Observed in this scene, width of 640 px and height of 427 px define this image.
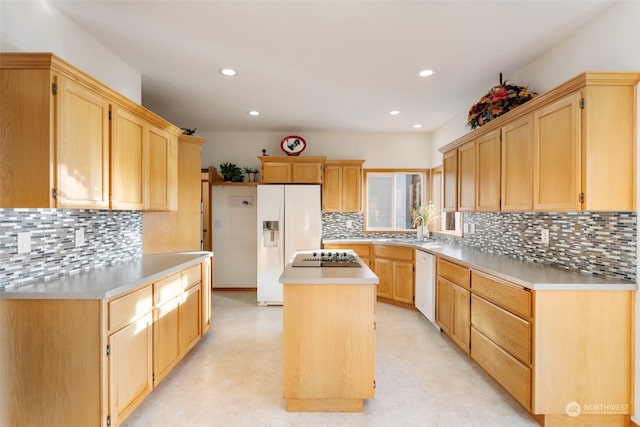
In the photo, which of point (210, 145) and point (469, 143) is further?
point (210, 145)

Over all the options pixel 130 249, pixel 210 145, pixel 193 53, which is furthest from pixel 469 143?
pixel 210 145

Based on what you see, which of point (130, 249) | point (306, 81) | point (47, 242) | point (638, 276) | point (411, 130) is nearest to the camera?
point (638, 276)

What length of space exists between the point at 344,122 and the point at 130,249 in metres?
3.22

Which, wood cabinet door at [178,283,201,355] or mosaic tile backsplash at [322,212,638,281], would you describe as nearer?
mosaic tile backsplash at [322,212,638,281]

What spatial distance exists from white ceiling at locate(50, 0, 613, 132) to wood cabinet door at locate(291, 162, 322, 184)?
3.03 feet

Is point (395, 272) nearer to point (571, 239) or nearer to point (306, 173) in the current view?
point (306, 173)

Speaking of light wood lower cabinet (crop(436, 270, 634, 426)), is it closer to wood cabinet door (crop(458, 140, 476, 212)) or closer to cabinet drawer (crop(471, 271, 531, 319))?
Result: cabinet drawer (crop(471, 271, 531, 319))

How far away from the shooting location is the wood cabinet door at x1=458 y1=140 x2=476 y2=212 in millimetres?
3098

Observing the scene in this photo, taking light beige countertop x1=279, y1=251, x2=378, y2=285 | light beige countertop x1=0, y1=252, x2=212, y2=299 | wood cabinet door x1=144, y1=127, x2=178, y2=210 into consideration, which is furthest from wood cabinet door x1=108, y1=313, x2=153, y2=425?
wood cabinet door x1=144, y1=127, x2=178, y2=210

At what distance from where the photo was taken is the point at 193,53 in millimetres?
2576

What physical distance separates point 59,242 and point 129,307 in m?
0.72

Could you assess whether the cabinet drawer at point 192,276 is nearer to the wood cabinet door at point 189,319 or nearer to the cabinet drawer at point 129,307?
the wood cabinet door at point 189,319

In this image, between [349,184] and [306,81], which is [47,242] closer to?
[306,81]

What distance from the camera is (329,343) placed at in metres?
2.07
